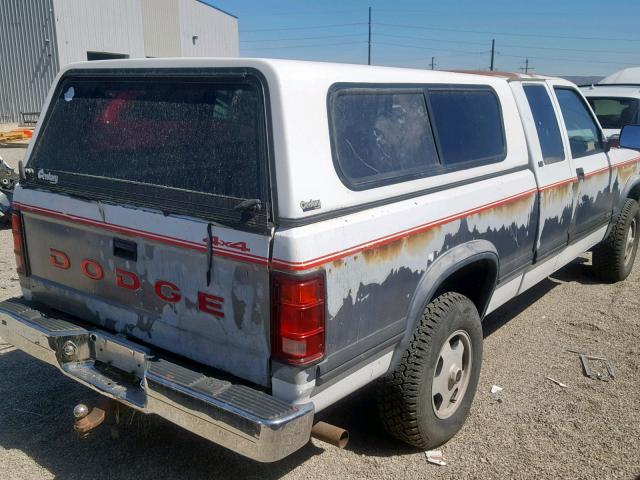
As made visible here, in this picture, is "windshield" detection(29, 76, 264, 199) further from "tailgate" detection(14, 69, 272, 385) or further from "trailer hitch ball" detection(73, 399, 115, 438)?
"trailer hitch ball" detection(73, 399, 115, 438)

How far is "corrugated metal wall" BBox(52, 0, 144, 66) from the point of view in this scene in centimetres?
2398

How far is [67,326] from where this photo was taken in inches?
119

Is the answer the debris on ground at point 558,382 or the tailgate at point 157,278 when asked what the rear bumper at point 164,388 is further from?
the debris on ground at point 558,382

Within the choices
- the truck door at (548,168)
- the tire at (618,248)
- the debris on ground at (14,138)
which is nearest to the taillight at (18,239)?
the truck door at (548,168)

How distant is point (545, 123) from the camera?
14.2ft

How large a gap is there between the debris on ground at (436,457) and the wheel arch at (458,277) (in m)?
0.64

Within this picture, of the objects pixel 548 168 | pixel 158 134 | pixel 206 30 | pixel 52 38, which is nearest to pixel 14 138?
pixel 52 38

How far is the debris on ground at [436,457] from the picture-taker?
318 cm

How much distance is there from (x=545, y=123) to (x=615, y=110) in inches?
230

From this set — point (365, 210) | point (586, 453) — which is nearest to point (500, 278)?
point (586, 453)

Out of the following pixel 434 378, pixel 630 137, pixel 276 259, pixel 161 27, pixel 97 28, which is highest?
pixel 161 27

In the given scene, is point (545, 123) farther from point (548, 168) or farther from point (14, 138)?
point (14, 138)

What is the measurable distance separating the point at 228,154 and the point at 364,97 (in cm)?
68

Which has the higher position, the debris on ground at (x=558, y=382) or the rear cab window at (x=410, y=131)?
the rear cab window at (x=410, y=131)
